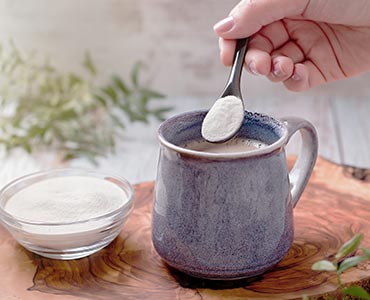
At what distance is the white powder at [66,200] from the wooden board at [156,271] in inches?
2.0

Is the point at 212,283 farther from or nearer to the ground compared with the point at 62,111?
farther from the ground

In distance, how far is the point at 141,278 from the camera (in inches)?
32.1

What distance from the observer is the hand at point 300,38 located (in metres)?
0.96

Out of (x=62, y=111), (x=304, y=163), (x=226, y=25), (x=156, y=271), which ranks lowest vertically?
(x=62, y=111)

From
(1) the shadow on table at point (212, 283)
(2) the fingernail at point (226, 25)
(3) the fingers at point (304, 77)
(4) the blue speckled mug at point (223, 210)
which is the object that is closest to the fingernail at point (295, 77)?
(3) the fingers at point (304, 77)

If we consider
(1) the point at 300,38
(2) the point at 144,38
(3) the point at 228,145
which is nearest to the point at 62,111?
(2) the point at 144,38

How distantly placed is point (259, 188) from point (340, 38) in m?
0.44

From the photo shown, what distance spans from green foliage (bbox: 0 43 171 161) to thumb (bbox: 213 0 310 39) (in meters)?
0.58

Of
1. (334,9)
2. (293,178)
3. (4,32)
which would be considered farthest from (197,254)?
(4,32)

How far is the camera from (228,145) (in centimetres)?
84

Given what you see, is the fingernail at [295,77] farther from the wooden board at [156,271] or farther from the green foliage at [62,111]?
the green foliage at [62,111]

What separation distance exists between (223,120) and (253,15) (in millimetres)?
199

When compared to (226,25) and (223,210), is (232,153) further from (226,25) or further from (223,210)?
(226,25)

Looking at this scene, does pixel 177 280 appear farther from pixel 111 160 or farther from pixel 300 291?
pixel 111 160
